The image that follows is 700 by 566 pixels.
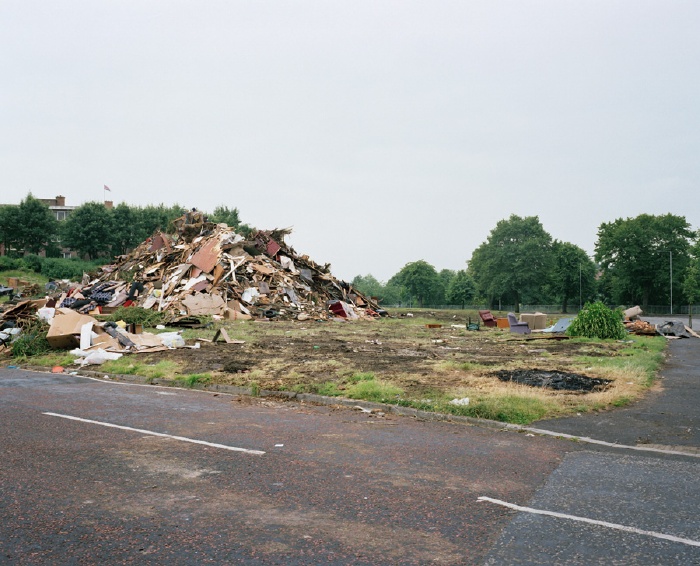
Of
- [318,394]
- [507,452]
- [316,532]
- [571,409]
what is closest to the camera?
[316,532]

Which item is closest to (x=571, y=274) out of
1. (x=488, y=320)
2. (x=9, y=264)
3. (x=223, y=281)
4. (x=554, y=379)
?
(x=488, y=320)

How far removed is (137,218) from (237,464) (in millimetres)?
81454

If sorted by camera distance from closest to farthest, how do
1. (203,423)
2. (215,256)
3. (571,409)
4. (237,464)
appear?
(237,464) → (203,423) → (571,409) → (215,256)

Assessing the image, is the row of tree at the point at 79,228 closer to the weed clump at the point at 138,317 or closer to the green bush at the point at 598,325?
the weed clump at the point at 138,317

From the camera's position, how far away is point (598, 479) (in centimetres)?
628

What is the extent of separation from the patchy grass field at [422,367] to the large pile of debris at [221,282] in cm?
911

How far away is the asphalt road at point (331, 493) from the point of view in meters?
4.43

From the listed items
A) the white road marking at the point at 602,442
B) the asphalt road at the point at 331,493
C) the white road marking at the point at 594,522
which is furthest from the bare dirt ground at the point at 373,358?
the white road marking at the point at 594,522

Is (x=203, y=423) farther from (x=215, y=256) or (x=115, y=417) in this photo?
(x=215, y=256)

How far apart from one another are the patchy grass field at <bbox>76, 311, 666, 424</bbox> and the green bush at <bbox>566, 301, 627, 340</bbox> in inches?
33.9

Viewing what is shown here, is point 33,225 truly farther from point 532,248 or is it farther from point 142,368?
point 142,368

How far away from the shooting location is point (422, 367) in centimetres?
1481

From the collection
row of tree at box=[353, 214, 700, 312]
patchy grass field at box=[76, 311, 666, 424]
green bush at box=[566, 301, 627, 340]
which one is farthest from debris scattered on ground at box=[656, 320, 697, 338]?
row of tree at box=[353, 214, 700, 312]

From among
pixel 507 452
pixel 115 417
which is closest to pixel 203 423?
pixel 115 417
